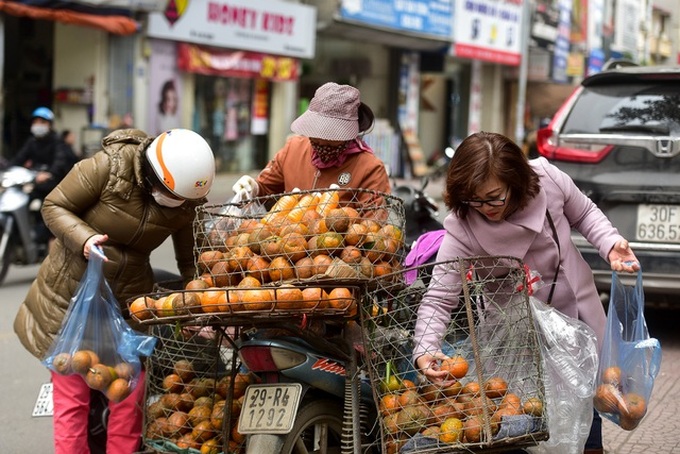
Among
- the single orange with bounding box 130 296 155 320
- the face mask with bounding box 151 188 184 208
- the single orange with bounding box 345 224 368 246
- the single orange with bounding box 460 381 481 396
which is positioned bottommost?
the single orange with bounding box 460 381 481 396

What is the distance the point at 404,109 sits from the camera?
27.8 m

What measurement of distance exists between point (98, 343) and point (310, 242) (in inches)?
44.9

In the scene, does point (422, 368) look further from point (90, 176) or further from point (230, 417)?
point (90, 176)

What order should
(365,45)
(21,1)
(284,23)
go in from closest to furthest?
(21,1) < (284,23) < (365,45)

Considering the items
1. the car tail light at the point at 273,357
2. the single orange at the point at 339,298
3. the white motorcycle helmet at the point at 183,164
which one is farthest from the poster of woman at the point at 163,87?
the single orange at the point at 339,298

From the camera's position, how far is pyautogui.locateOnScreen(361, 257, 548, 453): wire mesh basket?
3.12m

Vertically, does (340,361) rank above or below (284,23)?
below

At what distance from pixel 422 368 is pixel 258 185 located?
1532 millimetres

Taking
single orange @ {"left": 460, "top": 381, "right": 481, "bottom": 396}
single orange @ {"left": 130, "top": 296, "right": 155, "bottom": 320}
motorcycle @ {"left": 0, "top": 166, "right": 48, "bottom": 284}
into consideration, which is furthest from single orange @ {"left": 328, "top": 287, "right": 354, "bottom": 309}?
motorcycle @ {"left": 0, "top": 166, "right": 48, "bottom": 284}

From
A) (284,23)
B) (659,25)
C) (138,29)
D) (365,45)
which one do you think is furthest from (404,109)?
(659,25)

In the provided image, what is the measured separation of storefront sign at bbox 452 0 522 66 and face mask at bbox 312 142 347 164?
80.1ft

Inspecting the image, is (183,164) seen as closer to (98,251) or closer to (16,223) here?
(98,251)

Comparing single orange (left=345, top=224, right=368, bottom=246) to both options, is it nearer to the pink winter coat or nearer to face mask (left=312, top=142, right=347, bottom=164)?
the pink winter coat

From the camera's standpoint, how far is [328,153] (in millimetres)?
4172
